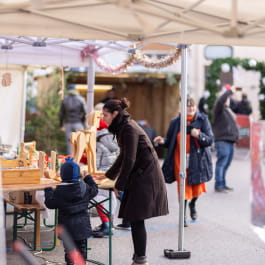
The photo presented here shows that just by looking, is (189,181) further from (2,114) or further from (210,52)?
(210,52)

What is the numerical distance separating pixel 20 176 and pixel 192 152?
260 centimetres

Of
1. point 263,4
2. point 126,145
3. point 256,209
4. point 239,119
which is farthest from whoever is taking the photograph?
point 239,119

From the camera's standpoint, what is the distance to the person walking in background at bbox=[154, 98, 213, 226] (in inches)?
281

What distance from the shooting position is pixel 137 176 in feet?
17.0

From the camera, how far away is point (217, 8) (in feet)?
14.8

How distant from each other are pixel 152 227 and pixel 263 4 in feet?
12.8

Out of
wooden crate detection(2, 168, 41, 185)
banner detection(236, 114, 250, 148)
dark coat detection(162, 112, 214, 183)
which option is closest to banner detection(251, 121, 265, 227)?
wooden crate detection(2, 168, 41, 185)

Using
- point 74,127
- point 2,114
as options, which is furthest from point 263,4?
point 74,127

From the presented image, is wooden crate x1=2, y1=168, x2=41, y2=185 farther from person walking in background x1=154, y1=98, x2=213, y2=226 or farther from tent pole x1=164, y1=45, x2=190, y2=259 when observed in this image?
person walking in background x1=154, y1=98, x2=213, y2=226

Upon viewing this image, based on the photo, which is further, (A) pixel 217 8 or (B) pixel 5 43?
(B) pixel 5 43

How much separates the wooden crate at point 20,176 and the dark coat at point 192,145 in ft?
6.85

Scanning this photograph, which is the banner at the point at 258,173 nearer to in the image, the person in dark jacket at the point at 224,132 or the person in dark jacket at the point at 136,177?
the person in dark jacket at the point at 136,177

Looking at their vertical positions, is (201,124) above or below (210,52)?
below

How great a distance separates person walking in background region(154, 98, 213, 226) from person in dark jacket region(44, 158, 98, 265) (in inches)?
90.9
